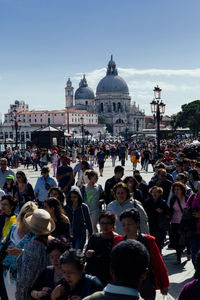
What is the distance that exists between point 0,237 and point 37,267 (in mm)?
1685

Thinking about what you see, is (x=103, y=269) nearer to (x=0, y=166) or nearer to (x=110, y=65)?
(x=0, y=166)

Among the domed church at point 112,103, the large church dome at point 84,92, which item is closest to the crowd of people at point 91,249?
the domed church at point 112,103

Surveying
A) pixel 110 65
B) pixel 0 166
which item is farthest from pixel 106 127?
pixel 0 166

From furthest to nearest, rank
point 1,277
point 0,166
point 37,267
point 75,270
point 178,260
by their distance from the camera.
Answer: point 0,166 < point 178,260 < point 1,277 < point 37,267 < point 75,270

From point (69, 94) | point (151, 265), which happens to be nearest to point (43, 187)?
point (151, 265)

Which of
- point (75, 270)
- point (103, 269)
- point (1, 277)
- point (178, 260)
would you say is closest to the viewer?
point (75, 270)

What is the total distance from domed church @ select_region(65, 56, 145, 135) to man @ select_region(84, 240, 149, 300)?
166m

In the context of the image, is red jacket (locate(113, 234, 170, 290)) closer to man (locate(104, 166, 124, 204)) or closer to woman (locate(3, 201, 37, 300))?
woman (locate(3, 201, 37, 300))

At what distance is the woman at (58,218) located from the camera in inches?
202

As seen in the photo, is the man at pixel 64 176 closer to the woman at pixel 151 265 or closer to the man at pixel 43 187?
the man at pixel 43 187

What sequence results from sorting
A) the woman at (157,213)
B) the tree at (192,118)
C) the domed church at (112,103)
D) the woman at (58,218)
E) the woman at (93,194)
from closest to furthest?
the woman at (58,218) < the woman at (157,213) < the woman at (93,194) < the tree at (192,118) < the domed church at (112,103)

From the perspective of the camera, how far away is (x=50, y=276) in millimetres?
3424

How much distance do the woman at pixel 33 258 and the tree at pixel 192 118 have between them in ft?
320

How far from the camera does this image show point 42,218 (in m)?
3.93
